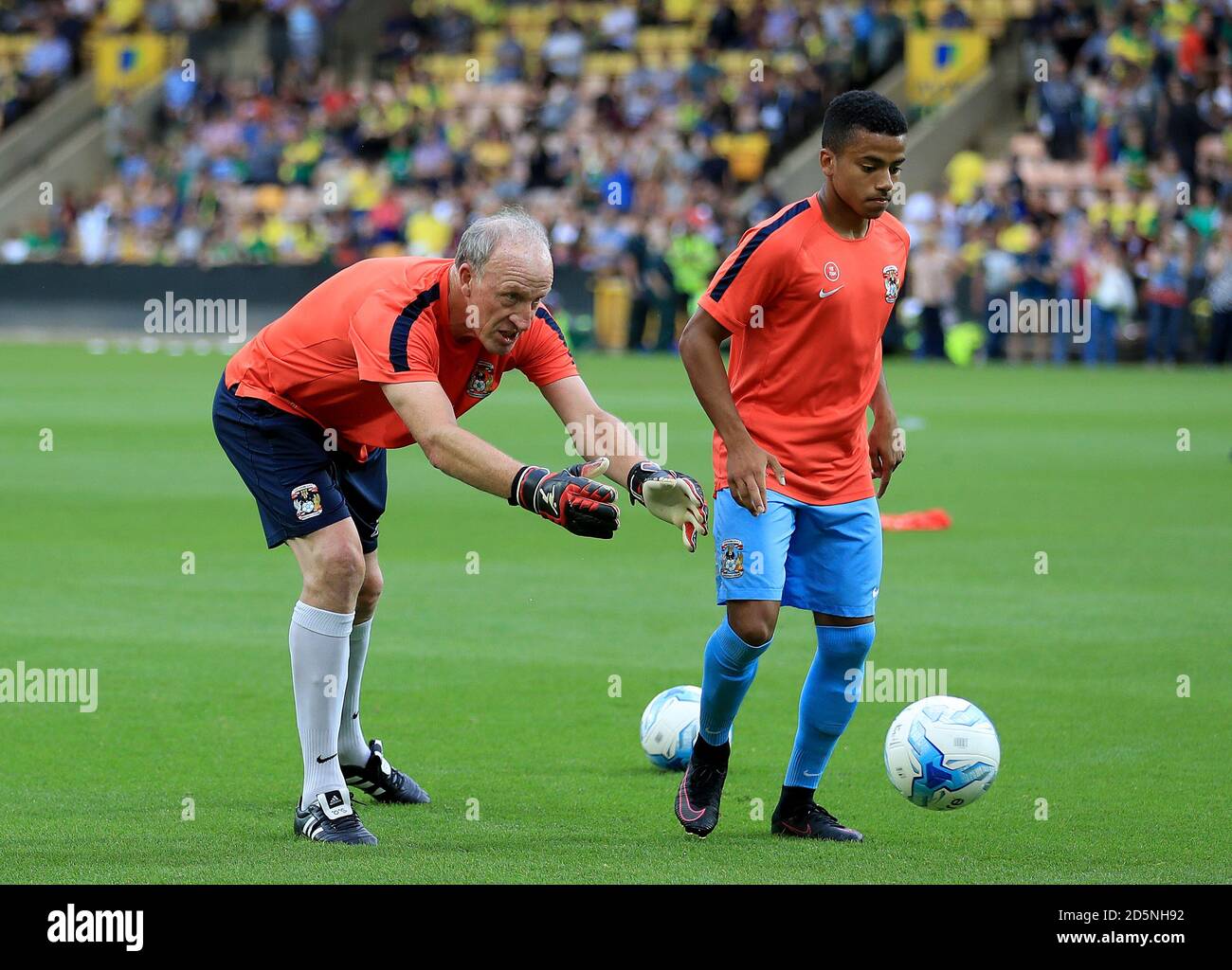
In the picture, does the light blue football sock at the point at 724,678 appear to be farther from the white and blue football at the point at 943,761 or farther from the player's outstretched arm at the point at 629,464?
the white and blue football at the point at 943,761

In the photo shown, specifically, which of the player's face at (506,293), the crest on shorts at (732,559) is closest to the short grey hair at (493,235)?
the player's face at (506,293)

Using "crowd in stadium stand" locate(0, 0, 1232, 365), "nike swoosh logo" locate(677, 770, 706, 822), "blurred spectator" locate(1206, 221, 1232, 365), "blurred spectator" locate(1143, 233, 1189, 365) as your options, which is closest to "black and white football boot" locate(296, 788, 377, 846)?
"nike swoosh logo" locate(677, 770, 706, 822)

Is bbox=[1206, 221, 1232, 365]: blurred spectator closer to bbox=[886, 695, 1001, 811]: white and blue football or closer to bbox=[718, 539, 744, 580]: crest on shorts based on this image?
bbox=[886, 695, 1001, 811]: white and blue football

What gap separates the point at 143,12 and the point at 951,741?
43.2 metres

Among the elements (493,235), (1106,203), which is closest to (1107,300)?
(1106,203)

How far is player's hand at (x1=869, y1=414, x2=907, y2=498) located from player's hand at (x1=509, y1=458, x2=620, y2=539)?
160 cm

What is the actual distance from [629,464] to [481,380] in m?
0.60

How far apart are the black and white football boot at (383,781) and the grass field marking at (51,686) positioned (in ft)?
6.00

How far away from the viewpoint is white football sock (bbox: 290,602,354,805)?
6.46 metres

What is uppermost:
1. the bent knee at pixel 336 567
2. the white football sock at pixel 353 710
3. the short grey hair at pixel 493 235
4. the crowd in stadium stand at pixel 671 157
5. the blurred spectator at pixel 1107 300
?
the crowd in stadium stand at pixel 671 157

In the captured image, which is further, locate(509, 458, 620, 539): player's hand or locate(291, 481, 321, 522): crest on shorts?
locate(291, 481, 321, 522): crest on shorts

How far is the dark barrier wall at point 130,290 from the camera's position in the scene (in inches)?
1369

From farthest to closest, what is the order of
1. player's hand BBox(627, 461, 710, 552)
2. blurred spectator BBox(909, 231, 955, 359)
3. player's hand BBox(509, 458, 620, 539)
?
blurred spectator BBox(909, 231, 955, 359), player's hand BBox(627, 461, 710, 552), player's hand BBox(509, 458, 620, 539)

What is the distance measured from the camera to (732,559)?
6375mm
